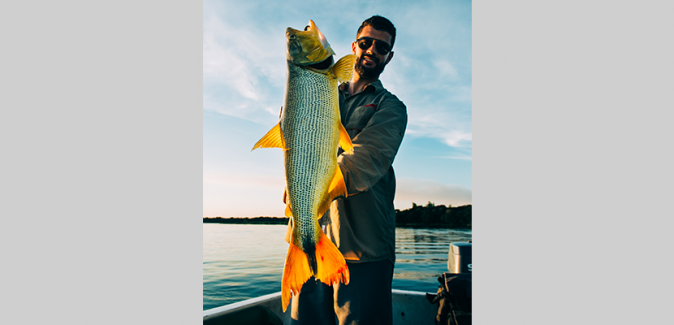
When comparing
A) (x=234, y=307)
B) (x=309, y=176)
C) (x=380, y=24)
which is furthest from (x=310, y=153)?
(x=234, y=307)

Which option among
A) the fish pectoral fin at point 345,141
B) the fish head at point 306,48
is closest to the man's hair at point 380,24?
the fish head at point 306,48

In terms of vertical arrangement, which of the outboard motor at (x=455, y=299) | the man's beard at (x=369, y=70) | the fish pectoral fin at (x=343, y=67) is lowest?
the outboard motor at (x=455, y=299)

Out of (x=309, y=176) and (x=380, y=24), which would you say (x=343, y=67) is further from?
(x=380, y=24)

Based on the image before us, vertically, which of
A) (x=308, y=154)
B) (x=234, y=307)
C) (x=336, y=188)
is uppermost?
(x=308, y=154)

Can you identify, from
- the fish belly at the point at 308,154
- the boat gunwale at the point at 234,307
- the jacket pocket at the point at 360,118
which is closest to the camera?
the fish belly at the point at 308,154

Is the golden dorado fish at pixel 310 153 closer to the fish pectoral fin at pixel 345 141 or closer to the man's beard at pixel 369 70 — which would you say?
the fish pectoral fin at pixel 345 141

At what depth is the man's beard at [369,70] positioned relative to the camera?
2.65 m

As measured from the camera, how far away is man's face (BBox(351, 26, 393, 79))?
2578 millimetres

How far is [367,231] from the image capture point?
2258 mm

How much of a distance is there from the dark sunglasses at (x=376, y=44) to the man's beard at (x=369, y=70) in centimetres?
7

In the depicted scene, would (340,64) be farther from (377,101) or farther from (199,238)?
Result: (199,238)

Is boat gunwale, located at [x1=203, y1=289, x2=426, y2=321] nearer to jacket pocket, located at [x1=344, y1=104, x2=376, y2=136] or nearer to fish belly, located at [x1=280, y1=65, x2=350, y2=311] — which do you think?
fish belly, located at [x1=280, y1=65, x2=350, y2=311]

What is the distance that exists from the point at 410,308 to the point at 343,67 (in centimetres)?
349

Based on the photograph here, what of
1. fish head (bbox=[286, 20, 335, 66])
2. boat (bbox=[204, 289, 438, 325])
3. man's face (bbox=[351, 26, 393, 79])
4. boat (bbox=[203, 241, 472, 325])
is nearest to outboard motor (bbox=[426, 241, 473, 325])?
boat (bbox=[203, 241, 472, 325])
